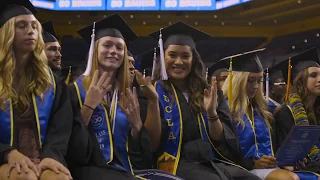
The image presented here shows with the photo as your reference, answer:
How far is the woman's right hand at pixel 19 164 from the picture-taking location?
2.30m

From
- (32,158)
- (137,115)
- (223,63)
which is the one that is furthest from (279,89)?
(32,158)

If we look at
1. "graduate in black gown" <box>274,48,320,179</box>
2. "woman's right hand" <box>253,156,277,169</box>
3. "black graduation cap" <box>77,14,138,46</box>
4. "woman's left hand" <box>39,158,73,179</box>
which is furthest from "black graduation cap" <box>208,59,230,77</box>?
"woman's left hand" <box>39,158,73,179</box>

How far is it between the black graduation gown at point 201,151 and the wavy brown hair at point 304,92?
1003 millimetres

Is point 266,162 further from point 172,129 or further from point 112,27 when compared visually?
point 112,27

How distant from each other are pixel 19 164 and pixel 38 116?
1.24ft

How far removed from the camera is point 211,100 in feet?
10.9

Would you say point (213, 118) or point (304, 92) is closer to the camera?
point (213, 118)

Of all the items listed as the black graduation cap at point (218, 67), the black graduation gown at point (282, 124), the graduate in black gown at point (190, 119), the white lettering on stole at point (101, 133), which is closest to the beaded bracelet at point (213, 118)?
the graduate in black gown at point (190, 119)

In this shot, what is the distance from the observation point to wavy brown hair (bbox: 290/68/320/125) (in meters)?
4.32

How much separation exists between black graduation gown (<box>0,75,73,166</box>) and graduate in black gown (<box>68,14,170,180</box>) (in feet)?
0.32

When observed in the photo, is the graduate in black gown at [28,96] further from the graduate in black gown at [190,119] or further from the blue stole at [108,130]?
the graduate in black gown at [190,119]

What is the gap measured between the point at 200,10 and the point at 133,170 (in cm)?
729

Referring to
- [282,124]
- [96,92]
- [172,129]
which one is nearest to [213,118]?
[172,129]

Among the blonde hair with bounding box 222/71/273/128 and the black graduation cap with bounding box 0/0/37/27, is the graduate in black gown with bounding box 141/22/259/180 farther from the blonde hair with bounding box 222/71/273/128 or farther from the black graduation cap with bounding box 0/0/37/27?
the black graduation cap with bounding box 0/0/37/27
